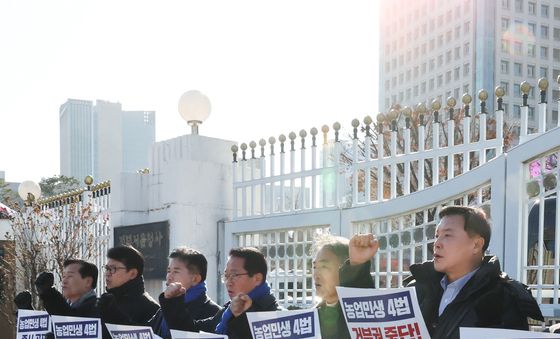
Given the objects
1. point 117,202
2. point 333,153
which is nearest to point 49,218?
point 117,202

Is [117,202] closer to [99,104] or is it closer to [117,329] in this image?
[117,329]

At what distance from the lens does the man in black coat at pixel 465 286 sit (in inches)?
94.0

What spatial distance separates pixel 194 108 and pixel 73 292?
11.0 ft

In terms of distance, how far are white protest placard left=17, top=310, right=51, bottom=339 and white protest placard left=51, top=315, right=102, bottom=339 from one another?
519 millimetres

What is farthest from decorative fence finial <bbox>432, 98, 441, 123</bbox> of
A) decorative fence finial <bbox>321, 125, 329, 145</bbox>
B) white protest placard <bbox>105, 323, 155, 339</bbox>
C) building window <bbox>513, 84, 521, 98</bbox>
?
building window <bbox>513, 84, 521, 98</bbox>

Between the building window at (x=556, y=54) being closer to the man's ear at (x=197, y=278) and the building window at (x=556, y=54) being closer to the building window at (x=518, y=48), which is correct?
the building window at (x=518, y=48)

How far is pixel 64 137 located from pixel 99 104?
24912 millimetres

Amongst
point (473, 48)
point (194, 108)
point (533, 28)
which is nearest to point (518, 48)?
point (533, 28)

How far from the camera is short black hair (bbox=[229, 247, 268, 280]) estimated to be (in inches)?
133

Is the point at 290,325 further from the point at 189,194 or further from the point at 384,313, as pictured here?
the point at 189,194

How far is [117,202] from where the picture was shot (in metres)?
7.59

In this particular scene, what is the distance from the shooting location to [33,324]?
13.4 ft

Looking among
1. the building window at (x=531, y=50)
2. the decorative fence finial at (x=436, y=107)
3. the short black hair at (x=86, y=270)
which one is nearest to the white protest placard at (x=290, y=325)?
the short black hair at (x=86, y=270)

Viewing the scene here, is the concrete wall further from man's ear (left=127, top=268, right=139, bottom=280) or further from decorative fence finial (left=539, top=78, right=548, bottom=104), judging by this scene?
decorative fence finial (left=539, top=78, right=548, bottom=104)
